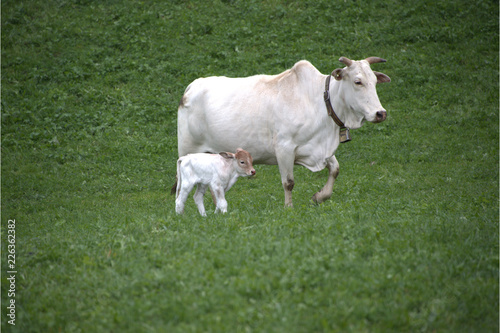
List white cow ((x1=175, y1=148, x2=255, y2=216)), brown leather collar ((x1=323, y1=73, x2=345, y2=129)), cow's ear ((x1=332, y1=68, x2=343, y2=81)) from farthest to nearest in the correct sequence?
brown leather collar ((x1=323, y1=73, x2=345, y2=129)) → cow's ear ((x1=332, y1=68, x2=343, y2=81)) → white cow ((x1=175, y1=148, x2=255, y2=216))

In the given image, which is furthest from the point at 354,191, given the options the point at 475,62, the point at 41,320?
the point at 475,62

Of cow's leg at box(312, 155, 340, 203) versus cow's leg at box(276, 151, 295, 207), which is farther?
cow's leg at box(312, 155, 340, 203)

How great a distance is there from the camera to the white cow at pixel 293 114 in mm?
9016

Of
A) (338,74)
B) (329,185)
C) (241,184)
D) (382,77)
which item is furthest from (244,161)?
(241,184)

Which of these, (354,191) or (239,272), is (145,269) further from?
(354,191)

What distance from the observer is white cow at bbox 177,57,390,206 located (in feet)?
29.6

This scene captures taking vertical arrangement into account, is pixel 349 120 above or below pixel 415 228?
above

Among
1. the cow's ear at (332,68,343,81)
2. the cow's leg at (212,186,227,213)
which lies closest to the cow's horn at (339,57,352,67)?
the cow's ear at (332,68,343,81)

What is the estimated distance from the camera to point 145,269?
599 centimetres

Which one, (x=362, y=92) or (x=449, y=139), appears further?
(x=449, y=139)

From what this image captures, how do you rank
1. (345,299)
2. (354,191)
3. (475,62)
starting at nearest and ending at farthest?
(345,299), (354,191), (475,62)

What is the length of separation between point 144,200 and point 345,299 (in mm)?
6739

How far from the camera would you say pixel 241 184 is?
12508 mm

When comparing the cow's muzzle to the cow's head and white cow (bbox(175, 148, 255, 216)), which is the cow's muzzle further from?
white cow (bbox(175, 148, 255, 216))
